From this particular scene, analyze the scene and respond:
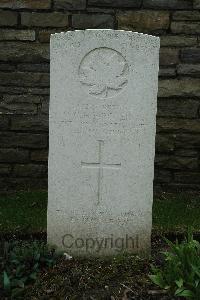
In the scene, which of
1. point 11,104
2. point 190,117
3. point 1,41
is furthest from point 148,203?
point 1,41

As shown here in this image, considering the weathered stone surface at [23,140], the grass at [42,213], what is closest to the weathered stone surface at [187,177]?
the grass at [42,213]

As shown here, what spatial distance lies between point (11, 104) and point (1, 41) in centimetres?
65

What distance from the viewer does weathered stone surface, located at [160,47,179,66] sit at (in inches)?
198

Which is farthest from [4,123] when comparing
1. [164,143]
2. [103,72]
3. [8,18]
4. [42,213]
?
[103,72]

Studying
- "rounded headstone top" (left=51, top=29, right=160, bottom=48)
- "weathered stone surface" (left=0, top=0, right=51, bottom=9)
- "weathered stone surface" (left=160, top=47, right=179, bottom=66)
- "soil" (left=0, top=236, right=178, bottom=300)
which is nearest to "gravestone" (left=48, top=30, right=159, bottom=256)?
"rounded headstone top" (left=51, top=29, right=160, bottom=48)

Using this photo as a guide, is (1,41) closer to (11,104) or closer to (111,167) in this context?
(11,104)

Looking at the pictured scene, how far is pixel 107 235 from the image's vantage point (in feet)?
11.9

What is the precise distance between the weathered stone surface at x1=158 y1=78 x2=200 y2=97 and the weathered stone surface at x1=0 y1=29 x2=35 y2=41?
1.40m

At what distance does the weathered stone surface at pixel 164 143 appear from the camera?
5211 millimetres

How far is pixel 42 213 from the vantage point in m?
4.55

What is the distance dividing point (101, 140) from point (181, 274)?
41.2 inches

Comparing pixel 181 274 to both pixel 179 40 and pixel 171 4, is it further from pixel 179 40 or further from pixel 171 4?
pixel 171 4

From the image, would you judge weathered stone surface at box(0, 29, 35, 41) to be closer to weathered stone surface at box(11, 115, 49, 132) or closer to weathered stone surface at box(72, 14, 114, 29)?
weathered stone surface at box(72, 14, 114, 29)

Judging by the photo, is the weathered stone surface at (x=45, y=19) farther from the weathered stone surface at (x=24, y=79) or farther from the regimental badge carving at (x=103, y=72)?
the regimental badge carving at (x=103, y=72)
